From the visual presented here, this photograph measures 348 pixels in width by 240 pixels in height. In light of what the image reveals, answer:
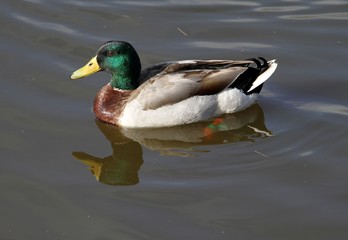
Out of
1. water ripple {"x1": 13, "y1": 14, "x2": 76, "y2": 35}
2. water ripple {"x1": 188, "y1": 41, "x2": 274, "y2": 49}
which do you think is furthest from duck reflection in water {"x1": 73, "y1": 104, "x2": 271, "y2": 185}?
water ripple {"x1": 13, "y1": 14, "x2": 76, "y2": 35}

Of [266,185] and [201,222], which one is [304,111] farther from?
[201,222]

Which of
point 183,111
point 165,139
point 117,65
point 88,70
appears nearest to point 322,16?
point 183,111

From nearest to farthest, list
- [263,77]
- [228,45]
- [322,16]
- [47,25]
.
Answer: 1. [263,77]
2. [228,45]
3. [47,25]
4. [322,16]

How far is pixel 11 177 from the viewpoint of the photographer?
854 cm

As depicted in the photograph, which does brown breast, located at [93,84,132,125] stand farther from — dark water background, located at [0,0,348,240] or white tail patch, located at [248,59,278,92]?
white tail patch, located at [248,59,278,92]

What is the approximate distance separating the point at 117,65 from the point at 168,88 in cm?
69

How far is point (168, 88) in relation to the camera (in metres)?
9.71

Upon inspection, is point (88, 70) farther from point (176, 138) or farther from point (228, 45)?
point (228, 45)

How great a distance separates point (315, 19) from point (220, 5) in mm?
1361

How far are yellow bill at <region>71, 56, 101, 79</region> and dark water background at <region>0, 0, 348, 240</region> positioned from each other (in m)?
0.36

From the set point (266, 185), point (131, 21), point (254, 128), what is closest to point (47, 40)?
point (131, 21)

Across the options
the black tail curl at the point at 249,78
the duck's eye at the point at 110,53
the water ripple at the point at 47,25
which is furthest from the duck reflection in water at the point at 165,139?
the water ripple at the point at 47,25

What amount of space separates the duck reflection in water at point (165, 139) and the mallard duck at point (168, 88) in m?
0.10

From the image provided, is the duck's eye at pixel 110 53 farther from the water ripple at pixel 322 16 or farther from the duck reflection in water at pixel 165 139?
the water ripple at pixel 322 16
